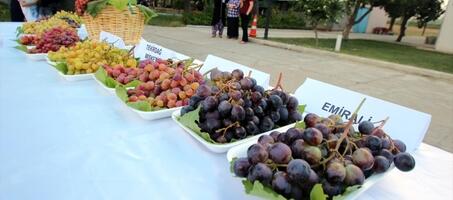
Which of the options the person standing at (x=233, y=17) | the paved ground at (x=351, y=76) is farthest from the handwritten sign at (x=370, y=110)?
the person standing at (x=233, y=17)

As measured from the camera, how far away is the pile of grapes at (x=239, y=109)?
696mm

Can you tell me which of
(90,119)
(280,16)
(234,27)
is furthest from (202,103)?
(280,16)

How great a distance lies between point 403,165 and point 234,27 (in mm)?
7776

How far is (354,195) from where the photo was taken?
1.78 ft

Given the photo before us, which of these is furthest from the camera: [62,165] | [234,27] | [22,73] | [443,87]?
[234,27]

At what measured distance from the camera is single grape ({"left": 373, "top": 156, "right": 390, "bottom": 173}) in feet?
1.96

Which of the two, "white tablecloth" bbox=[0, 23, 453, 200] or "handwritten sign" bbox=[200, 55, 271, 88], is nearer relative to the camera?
"white tablecloth" bbox=[0, 23, 453, 200]

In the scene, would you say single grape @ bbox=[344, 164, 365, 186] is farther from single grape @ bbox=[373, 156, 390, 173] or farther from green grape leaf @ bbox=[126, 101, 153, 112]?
green grape leaf @ bbox=[126, 101, 153, 112]

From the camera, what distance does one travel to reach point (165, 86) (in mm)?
927

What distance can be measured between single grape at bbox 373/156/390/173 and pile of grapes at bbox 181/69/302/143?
232mm

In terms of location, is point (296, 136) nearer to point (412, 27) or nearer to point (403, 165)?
point (403, 165)

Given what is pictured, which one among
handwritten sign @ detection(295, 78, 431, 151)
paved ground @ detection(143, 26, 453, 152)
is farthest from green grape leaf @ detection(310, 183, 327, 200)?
paved ground @ detection(143, 26, 453, 152)

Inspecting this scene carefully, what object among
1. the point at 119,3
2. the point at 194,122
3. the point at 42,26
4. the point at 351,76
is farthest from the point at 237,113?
the point at 351,76

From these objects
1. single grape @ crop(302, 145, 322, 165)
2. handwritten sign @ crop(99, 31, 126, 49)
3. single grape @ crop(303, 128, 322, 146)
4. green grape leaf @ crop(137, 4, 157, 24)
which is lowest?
single grape @ crop(302, 145, 322, 165)
